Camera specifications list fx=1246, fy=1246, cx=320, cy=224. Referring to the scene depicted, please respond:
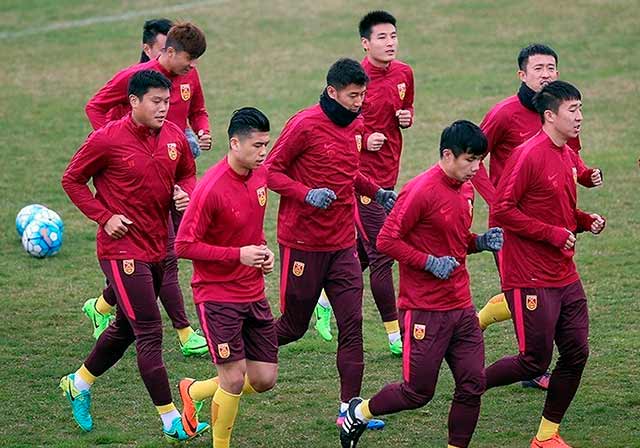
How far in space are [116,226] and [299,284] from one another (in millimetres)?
1468

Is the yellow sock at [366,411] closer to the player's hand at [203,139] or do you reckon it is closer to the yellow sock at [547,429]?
the yellow sock at [547,429]

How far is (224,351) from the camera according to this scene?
8.38 m

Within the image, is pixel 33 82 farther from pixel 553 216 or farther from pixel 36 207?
pixel 553 216

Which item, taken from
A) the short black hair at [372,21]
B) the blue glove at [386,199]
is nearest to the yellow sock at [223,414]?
the blue glove at [386,199]

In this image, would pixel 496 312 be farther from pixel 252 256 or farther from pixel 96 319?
pixel 96 319

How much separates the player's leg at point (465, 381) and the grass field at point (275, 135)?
0.72 metres

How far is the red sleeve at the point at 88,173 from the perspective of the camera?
884 centimetres

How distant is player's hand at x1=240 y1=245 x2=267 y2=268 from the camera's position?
817cm

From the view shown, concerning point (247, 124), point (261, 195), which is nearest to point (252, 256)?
point (261, 195)

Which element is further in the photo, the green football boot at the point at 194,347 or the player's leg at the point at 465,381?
the green football boot at the point at 194,347

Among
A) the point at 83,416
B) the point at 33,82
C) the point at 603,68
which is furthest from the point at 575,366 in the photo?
the point at 33,82

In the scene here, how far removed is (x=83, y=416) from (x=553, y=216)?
12.3 feet

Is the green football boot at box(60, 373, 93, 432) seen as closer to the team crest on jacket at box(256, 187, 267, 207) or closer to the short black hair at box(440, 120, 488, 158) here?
the team crest on jacket at box(256, 187, 267, 207)

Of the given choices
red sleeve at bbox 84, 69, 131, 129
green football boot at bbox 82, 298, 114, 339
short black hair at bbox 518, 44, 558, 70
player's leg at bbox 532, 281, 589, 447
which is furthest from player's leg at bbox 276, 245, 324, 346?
green football boot at bbox 82, 298, 114, 339
